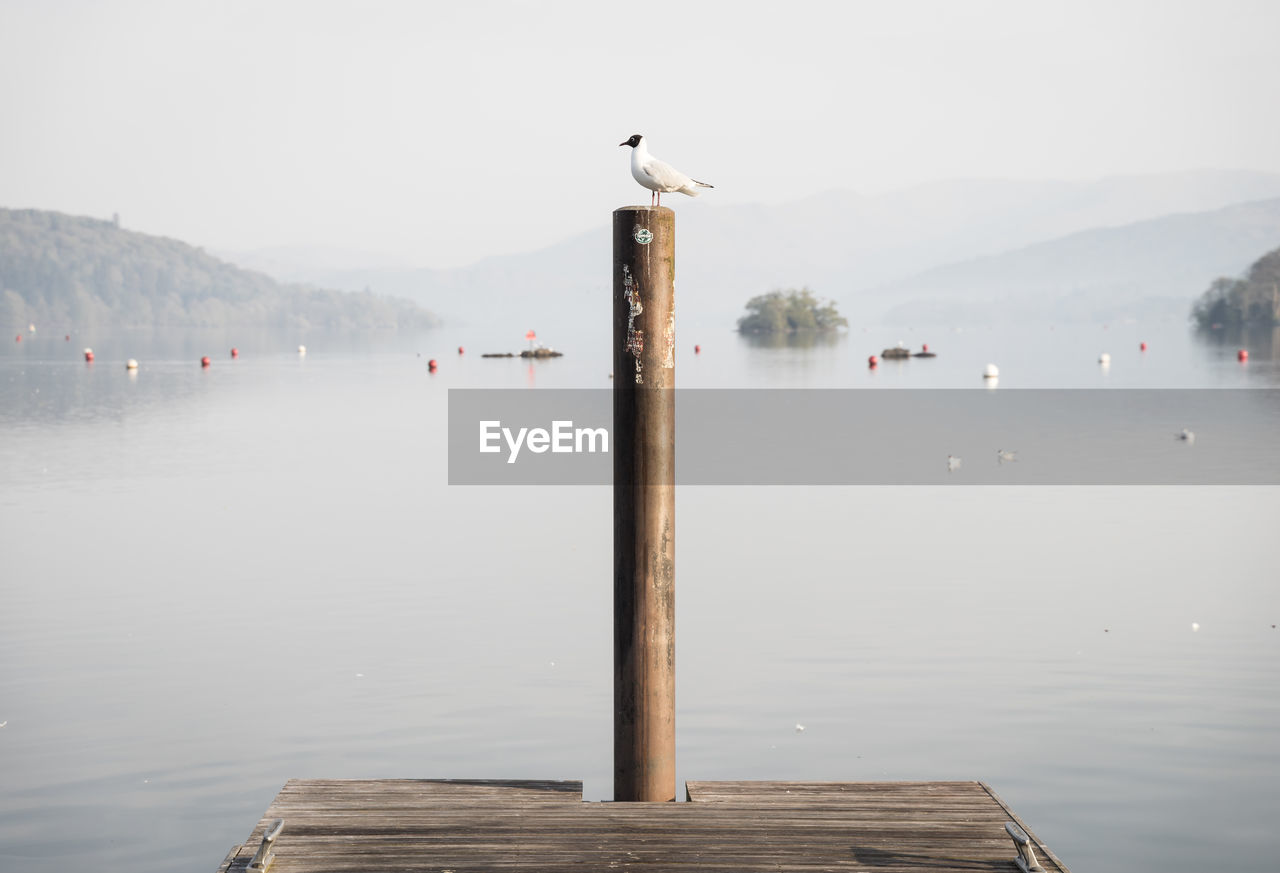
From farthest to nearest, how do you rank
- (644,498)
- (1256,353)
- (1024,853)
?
(1256,353) → (644,498) → (1024,853)

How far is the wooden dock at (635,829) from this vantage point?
30.7 feet

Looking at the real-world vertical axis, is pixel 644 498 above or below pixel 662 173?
below

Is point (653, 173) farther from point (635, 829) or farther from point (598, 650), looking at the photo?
point (598, 650)

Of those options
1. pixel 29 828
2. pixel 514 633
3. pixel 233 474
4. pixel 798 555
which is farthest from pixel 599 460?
pixel 29 828

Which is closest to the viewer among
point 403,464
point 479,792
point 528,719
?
point 479,792

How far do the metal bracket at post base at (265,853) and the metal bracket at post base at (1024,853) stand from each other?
16.2 feet

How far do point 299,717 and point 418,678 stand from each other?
5.62 ft

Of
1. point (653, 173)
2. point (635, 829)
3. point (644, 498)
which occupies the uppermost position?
point (653, 173)

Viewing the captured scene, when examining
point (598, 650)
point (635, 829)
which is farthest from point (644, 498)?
point (598, 650)

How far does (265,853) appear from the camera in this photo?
364 inches

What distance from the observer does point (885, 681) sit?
54.1ft

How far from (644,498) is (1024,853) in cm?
377

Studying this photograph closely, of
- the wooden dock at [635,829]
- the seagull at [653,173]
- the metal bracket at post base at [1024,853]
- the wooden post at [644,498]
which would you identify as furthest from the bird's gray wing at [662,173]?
the metal bracket at post base at [1024,853]

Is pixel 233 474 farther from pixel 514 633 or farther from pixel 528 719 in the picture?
pixel 528 719
